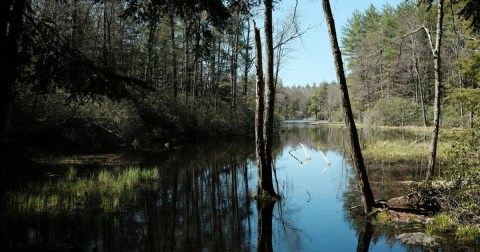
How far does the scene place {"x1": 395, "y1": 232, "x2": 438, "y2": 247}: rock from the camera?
6.37 meters

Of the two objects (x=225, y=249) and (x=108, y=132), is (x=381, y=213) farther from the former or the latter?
(x=108, y=132)

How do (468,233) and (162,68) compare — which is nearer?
(468,233)

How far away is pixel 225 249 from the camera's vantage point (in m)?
6.53

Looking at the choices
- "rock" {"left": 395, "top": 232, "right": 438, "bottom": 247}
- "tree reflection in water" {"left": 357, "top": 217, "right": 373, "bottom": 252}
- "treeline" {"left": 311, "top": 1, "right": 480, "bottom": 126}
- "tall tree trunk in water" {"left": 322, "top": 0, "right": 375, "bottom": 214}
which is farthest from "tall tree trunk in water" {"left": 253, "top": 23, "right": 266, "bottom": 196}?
"treeline" {"left": 311, "top": 1, "right": 480, "bottom": 126}

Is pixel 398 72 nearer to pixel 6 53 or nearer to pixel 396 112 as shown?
pixel 396 112

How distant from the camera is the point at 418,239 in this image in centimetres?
654

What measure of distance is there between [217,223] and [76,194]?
13.4 ft

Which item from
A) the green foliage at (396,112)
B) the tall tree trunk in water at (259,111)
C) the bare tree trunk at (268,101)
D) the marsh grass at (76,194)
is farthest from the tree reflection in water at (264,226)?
the green foliage at (396,112)

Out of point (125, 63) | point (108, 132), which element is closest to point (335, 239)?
point (108, 132)

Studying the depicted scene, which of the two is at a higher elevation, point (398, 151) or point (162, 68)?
point (162, 68)

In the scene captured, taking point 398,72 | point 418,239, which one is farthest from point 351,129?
point 398,72

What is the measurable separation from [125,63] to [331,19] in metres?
29.7

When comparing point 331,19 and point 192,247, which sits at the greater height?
point 331,19

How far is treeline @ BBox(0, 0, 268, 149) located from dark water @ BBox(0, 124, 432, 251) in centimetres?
202
